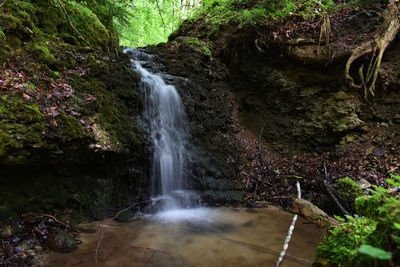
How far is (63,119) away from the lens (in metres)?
3.54

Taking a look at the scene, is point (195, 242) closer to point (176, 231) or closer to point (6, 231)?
point (176, 231)

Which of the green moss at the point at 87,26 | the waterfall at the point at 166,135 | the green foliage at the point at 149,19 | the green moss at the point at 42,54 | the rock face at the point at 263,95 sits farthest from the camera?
the green foliage at the point at 149,19

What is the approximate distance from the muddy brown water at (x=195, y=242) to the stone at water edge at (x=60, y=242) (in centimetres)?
10

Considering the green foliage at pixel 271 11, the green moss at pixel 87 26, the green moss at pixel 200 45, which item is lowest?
the green moss at pixel 87 26

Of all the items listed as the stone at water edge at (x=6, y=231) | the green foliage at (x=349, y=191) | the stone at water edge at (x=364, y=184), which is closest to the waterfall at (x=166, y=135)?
the stone at water edge at (x=6, y=231)

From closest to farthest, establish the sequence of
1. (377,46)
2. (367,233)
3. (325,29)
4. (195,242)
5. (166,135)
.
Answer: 1. (367,233)
2. (195,242)
3. (166,135)
4. (377,46)
5. (325,29)

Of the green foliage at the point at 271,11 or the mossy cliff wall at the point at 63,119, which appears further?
the green foliage at the point at 271,11

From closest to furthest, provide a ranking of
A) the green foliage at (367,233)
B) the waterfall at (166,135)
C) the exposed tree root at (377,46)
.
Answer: the green foliage at (367,233) < the waterfall at (166,135) < the exposed tree root at (377,46)

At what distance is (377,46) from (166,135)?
6.71m

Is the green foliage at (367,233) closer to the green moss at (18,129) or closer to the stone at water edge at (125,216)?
the stone at water edge at (125,216)

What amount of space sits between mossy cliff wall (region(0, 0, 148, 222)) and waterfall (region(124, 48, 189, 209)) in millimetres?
365

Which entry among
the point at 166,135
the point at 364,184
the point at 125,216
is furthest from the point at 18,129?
the point at 364,184

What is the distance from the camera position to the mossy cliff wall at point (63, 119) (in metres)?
3.12

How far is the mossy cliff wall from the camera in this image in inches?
123
